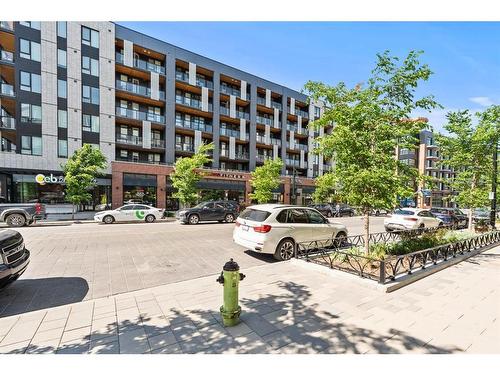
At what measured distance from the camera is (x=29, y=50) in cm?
2200

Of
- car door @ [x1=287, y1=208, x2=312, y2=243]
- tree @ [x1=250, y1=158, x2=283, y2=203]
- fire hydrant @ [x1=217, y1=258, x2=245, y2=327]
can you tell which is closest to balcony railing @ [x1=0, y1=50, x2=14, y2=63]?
tree @ [x1=250, y1=158, x2=283, y2=203]

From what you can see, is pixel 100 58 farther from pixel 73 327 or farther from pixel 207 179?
pixel 73 327

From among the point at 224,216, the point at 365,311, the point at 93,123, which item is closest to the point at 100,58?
the point at 93,123

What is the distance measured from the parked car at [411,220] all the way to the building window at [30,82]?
101 feet

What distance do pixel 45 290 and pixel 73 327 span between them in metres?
2.29

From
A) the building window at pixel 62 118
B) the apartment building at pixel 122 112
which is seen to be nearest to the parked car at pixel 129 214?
the apartment building at pixel 122 112

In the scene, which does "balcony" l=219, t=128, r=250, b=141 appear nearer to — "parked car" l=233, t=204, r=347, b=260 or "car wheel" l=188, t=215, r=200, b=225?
"car wheel" l=188, t=215, r=200, b=225

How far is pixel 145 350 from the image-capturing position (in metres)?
→ 3.23

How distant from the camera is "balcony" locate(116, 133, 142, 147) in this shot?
1030 inches

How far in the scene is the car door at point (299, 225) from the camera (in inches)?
321

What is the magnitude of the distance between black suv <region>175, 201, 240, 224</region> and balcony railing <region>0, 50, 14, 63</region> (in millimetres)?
20495

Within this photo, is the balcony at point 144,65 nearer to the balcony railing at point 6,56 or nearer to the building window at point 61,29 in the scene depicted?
the building window at point 61,29

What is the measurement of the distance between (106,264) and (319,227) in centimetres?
693

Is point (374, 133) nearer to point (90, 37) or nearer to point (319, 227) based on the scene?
point (319, 227)
